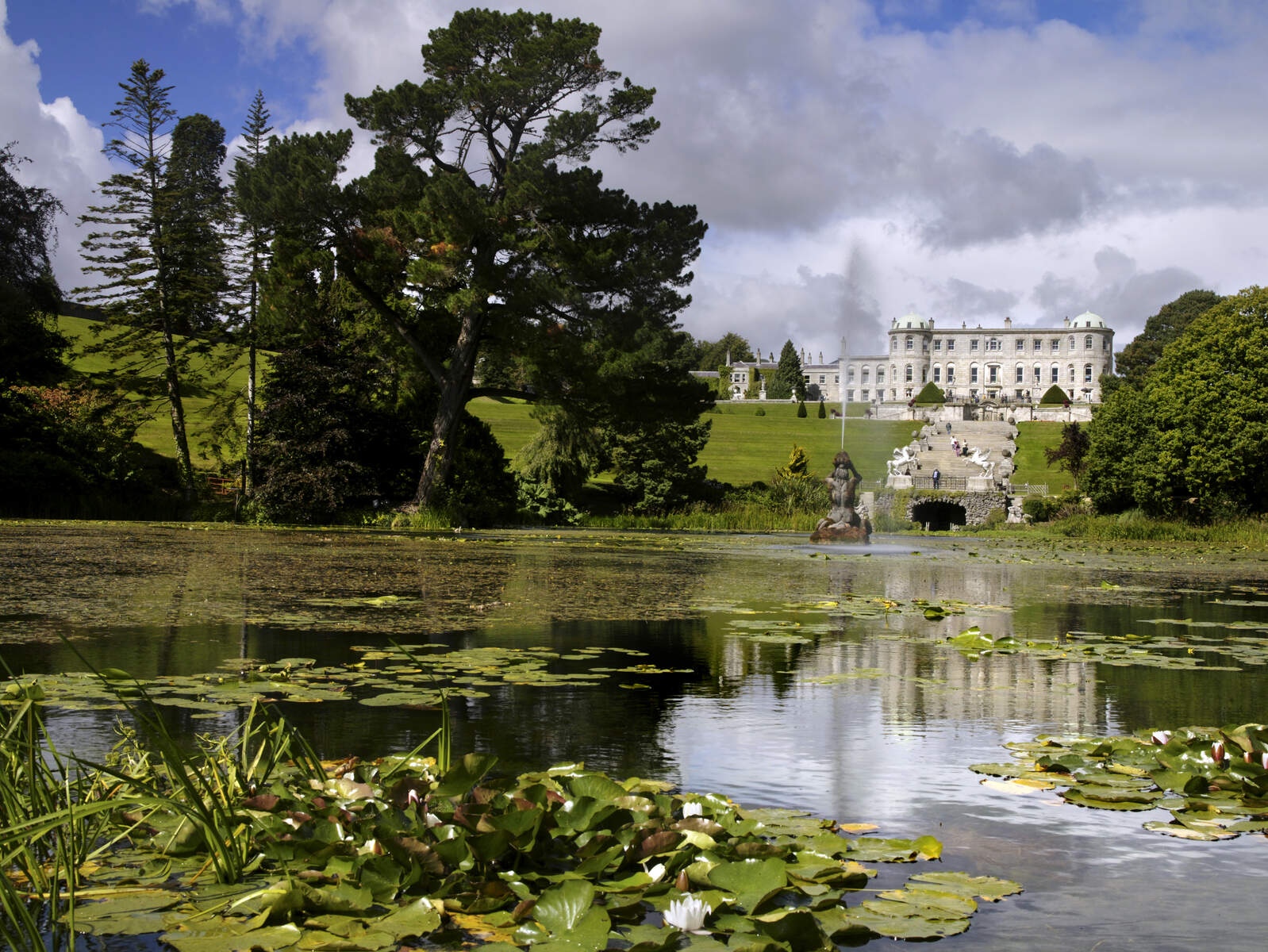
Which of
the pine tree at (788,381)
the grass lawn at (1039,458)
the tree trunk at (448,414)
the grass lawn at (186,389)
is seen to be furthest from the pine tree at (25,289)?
the pine tree at (788,381)

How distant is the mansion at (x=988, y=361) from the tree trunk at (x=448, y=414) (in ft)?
339

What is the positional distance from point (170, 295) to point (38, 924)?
3183 centimetres

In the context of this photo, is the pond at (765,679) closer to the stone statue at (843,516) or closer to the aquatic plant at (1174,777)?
the aquatic plant at (1174,777)

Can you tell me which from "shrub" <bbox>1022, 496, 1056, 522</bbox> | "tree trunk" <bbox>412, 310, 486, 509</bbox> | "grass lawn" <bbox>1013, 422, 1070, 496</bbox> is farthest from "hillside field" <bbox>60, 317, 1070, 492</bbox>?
"tree trunk" <bbox>412, 310, 486, 509</bbox>

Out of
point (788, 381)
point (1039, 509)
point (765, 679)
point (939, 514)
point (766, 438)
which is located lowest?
point (765, 679)

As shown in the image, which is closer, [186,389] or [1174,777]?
[1174,777]

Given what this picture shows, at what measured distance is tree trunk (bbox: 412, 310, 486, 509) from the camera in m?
27.4

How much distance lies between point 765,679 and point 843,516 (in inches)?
740

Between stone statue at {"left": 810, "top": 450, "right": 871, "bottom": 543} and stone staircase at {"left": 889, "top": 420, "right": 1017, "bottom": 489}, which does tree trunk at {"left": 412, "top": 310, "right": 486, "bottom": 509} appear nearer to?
stone statue at {"left": 810, "top": 450, "right": 871, "bottom": 543}

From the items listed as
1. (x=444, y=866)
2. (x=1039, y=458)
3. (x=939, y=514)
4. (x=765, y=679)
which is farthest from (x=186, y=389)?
(x=1039, y=458)

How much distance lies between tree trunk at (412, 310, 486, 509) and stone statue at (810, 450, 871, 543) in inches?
371

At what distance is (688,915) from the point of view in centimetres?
238

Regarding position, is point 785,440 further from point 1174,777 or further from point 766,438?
point 1174,777

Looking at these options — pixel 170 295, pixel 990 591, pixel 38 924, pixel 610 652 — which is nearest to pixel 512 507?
pixel 170 295
